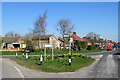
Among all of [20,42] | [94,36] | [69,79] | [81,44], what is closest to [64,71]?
[69,79]

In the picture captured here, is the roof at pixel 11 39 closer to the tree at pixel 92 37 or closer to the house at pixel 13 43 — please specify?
the house at pixel 13 43

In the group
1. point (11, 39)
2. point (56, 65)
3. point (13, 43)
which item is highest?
point (11, 39)

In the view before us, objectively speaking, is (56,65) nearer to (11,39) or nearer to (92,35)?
(11,39)

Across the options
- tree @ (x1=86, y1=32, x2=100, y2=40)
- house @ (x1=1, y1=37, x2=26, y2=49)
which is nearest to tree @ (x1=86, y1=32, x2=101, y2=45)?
tree @ (x1=86, y1=32, x2=100, y2=40)

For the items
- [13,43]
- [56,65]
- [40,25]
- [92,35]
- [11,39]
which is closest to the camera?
[56,65]

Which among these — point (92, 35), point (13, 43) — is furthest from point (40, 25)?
point (92, 35)

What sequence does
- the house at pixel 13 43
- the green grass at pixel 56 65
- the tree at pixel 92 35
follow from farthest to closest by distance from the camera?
the tree at pixel 92 35, the house at pixel 13 43, the green grass at pixel 56 65

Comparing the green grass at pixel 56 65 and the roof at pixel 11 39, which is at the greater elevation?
the roof at pixel 11 39

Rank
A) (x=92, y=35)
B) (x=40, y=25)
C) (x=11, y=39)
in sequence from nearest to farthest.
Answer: (x=40, y=25)
(x=11, y=39)
(x=92, y=35)

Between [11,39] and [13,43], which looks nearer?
[13,43]

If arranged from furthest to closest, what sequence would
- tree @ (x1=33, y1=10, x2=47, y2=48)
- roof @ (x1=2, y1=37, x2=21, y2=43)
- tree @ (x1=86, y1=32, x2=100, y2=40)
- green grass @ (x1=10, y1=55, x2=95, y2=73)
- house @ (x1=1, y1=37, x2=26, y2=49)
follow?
tree @ (x1=86, y1=32, x2=100, y2=40), roof @ (x1=2, y1=37, x2=21, y2=43), house @ (x1=1, y1=37, x2=26, y2=49), tree @ (x1=33, y1=10, x2=47, y2=48), green grass @ (x1=10, y1=55, x2=95, y2=73)

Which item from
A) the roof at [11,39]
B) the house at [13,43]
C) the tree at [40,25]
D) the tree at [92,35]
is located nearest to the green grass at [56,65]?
the tree at [40,25]

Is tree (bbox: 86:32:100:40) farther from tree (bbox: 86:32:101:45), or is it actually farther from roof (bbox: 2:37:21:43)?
roof (bbox: 2:37:21:43)

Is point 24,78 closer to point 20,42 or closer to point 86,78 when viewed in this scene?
point 86,78
